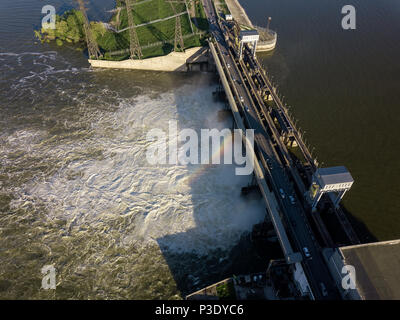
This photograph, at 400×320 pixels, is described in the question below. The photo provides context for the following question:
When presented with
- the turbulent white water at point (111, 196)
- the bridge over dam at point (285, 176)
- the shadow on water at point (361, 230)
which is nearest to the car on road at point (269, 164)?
the bridge over dam at point (285, 176)

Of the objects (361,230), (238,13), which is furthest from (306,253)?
(238,13)

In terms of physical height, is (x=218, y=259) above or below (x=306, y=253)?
below

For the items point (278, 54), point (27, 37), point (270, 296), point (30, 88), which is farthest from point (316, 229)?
point (27, 37)

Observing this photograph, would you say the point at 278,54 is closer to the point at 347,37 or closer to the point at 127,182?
the point at 347,37

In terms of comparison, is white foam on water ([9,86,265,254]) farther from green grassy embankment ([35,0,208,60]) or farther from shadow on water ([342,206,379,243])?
green grassy embankment ([35,0,208,60])

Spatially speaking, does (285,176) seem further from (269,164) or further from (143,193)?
(143,193)

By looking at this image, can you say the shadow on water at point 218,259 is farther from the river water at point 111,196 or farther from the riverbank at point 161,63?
the riverbank at point 161,63
